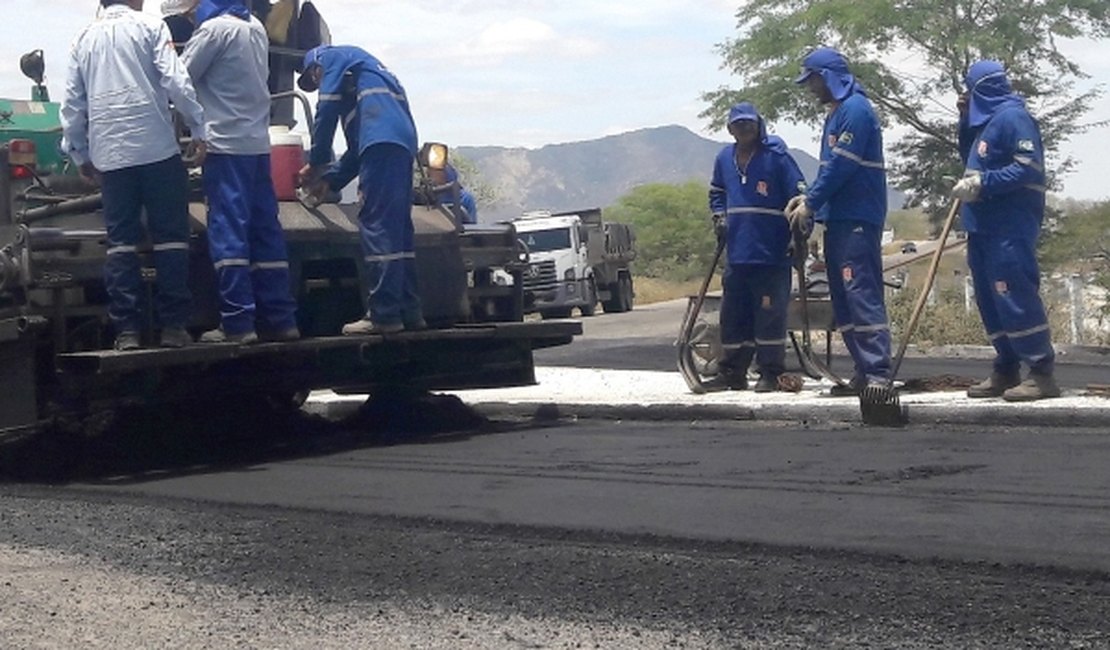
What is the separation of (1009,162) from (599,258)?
27.1 m

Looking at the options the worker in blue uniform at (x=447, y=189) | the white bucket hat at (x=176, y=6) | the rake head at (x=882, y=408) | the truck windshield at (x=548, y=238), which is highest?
the white bucket hat at (x=176, y=6)

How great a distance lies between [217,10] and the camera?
29.5 ft

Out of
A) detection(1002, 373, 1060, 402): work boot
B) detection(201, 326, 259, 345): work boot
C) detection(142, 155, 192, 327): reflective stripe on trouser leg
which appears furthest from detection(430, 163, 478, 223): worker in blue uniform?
detection(1002, 373, 1060, 402): work boot

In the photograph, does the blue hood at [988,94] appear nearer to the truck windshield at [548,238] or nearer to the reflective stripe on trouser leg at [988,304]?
the reflective stripe on trouser leg at [988,304]

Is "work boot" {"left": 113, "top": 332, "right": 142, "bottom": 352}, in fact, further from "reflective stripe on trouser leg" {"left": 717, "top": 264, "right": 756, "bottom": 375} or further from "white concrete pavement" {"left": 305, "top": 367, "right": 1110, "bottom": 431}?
"reflective stripe on trouser leg" {"left": 717, "top": 264, "right": 756, "bottom": 375}

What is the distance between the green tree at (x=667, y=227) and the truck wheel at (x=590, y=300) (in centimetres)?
2910

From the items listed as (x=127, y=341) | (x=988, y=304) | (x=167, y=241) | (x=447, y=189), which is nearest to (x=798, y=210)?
(x=988, y=304)

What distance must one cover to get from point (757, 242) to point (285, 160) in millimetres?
3076

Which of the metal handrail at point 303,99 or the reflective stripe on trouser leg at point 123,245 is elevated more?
the metal handrail at point 303,99

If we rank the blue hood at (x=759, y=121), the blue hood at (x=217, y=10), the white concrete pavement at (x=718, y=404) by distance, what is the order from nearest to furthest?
the blue hood at (x=217, y=10) < the white concrete pavement at (x=718, y=404) < the blue hood at (x=759, y=121)

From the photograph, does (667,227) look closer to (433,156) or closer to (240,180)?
(433,156)

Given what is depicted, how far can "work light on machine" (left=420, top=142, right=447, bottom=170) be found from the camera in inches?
400

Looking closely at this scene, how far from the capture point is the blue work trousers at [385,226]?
932 cm

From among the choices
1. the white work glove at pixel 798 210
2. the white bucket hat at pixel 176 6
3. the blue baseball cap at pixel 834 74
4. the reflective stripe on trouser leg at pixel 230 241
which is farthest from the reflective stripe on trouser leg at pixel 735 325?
the white bucket hat at pixel 176 6
